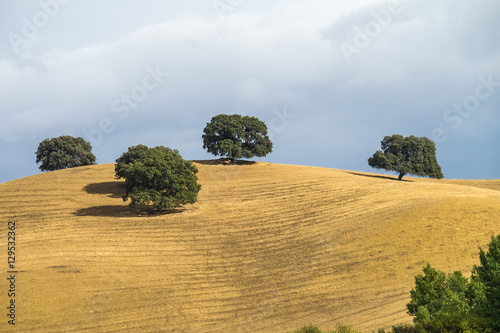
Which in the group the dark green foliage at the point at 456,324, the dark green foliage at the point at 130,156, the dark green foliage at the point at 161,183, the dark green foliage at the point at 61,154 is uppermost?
the dark green foliage at the point at 61,154

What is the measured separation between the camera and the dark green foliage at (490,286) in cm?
2733

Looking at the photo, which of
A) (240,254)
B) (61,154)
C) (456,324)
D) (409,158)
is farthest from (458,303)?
(61,154)

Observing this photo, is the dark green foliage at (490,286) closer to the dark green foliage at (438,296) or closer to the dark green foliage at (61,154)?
the dark green foliage at (438,296)

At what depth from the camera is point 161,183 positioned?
63.8 meters

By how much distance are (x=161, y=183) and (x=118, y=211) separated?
7.26m

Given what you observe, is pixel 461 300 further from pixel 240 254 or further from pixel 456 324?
pixel 240 254

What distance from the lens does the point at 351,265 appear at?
153ft

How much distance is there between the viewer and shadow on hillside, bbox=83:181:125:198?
7400cm

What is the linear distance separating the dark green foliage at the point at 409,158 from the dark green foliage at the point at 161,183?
33040mm

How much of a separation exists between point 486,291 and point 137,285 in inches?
1091

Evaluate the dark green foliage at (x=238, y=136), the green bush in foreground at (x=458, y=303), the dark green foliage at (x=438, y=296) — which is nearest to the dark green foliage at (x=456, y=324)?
the green bush in foreground at (x=458, y=303)

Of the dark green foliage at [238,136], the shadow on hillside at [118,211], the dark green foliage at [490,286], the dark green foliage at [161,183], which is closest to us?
the dark green foliage at [490,286]

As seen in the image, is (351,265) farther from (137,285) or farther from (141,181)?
(141,181)

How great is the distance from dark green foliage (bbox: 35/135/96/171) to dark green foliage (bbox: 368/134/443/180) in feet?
181
